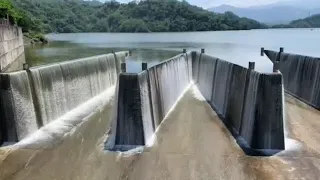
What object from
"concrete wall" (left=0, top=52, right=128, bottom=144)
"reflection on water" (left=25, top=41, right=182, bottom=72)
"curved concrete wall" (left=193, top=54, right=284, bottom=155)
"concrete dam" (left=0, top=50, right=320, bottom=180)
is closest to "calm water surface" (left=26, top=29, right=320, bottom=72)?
"reflection on water" (left=25, top=41, right=182, bottom=72)

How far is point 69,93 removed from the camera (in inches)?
553

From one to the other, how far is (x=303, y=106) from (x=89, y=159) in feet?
32.0

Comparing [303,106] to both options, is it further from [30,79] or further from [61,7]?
[61,7]

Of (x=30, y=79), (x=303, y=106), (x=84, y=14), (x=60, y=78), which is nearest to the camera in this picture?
(x=30, y=79)

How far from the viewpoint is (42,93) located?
468 inches

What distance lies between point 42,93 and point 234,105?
668 cm

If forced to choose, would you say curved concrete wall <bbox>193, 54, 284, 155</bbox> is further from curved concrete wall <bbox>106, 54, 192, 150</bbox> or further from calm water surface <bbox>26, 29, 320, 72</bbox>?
curved concrete wall <bbox>106, 54, 192, 150</bbox>

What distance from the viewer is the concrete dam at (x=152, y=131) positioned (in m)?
8.59

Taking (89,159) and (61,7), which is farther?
(61,7)

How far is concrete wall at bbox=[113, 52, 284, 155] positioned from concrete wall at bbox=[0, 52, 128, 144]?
9.88 ft

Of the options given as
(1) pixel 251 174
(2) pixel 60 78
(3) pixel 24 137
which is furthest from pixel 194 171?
(2) pixel 60 78

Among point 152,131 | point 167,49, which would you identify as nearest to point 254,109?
point 152,131

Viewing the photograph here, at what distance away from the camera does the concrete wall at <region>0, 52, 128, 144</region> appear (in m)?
10.2

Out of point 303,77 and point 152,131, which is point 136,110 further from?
point 303,77
